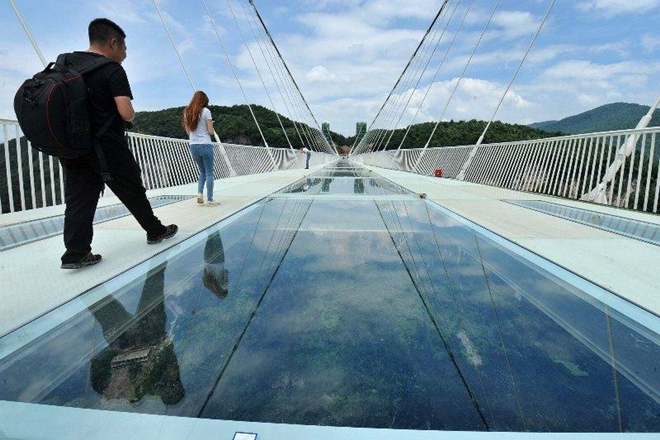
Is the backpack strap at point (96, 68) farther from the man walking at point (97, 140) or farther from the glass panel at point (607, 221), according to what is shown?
the glass panel at point (607, 221)

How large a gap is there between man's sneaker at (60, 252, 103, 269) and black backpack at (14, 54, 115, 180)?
1.85 feet

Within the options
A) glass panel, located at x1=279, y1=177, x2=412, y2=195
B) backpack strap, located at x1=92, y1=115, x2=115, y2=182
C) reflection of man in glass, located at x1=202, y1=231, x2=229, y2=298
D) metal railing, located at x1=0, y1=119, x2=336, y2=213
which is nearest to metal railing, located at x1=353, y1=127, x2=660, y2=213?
glass panel, located at x1=279, y1=177, x2=412, y2=195

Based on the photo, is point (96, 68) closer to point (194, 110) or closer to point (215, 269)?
point (215, 269)

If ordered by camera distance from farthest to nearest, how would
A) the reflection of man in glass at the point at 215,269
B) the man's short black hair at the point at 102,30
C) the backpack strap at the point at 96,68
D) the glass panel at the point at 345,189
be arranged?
the glass panel at the point at 345,189
the man's short black hair at the point at 102,30
the backpack strap at the point at 96,68
the reflection of man in glass at the point at 215,269

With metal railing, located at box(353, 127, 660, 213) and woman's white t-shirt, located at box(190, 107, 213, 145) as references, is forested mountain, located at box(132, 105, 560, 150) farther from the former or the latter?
woman's white t-shirt, located at box(190, 107, 213, 145)

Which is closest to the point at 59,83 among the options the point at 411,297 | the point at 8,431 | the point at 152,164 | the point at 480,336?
the point at 8,431

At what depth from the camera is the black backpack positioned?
69.6 inches

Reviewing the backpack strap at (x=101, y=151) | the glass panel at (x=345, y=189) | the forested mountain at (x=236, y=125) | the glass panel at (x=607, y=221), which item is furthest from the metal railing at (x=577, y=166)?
the forested mountain at (x=236, y=125)

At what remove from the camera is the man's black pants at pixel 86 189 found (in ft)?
6.69

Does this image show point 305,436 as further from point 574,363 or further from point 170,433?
point 574,363

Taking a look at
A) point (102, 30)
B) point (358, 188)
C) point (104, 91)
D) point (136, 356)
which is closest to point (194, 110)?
Result: point (102, 30)

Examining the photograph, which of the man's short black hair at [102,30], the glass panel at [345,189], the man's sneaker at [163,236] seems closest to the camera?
the man's short black hair at [102,30]

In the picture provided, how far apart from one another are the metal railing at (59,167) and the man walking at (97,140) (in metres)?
2.59

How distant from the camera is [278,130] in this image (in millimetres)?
51375
